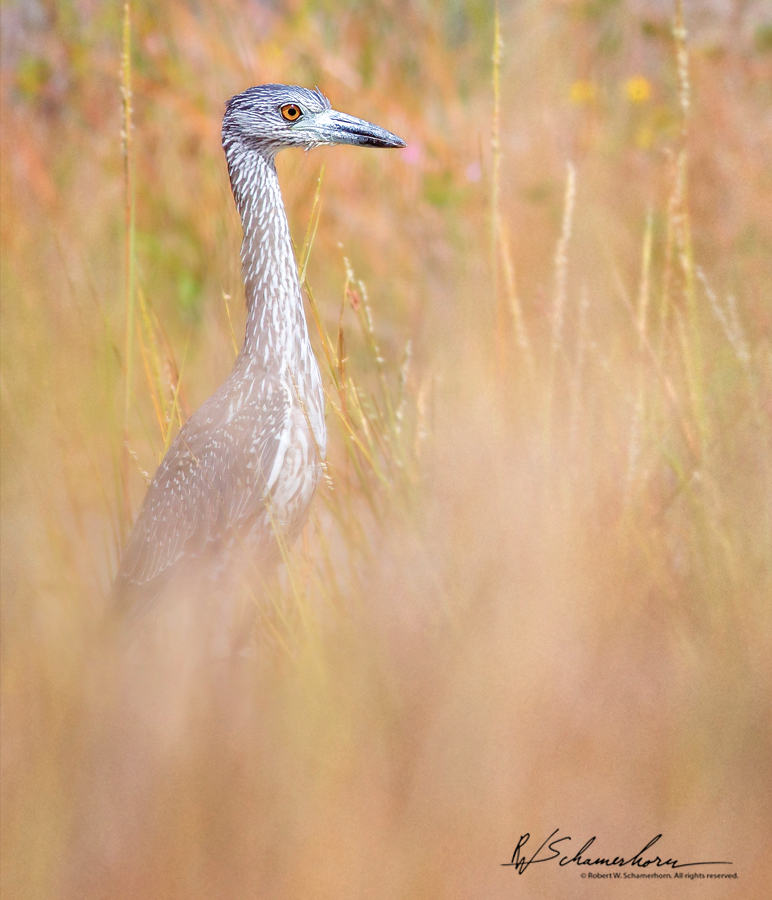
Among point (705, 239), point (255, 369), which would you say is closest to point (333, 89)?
point (705, 239)

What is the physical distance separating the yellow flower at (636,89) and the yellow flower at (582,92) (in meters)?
0.15

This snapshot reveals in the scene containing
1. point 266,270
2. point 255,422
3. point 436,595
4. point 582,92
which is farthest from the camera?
point 582,92

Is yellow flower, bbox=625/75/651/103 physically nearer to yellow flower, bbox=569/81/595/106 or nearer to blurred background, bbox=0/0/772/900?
yellow flower, bbox=569/81/595/106

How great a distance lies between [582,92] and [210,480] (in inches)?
103

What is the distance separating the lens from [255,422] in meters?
1.97

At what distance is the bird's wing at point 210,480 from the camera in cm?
196

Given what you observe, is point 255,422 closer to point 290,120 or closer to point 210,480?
point 210,480

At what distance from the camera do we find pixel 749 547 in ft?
4.89

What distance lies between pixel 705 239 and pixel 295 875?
270 cm

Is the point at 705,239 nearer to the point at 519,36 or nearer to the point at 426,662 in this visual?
the point at 519,36
